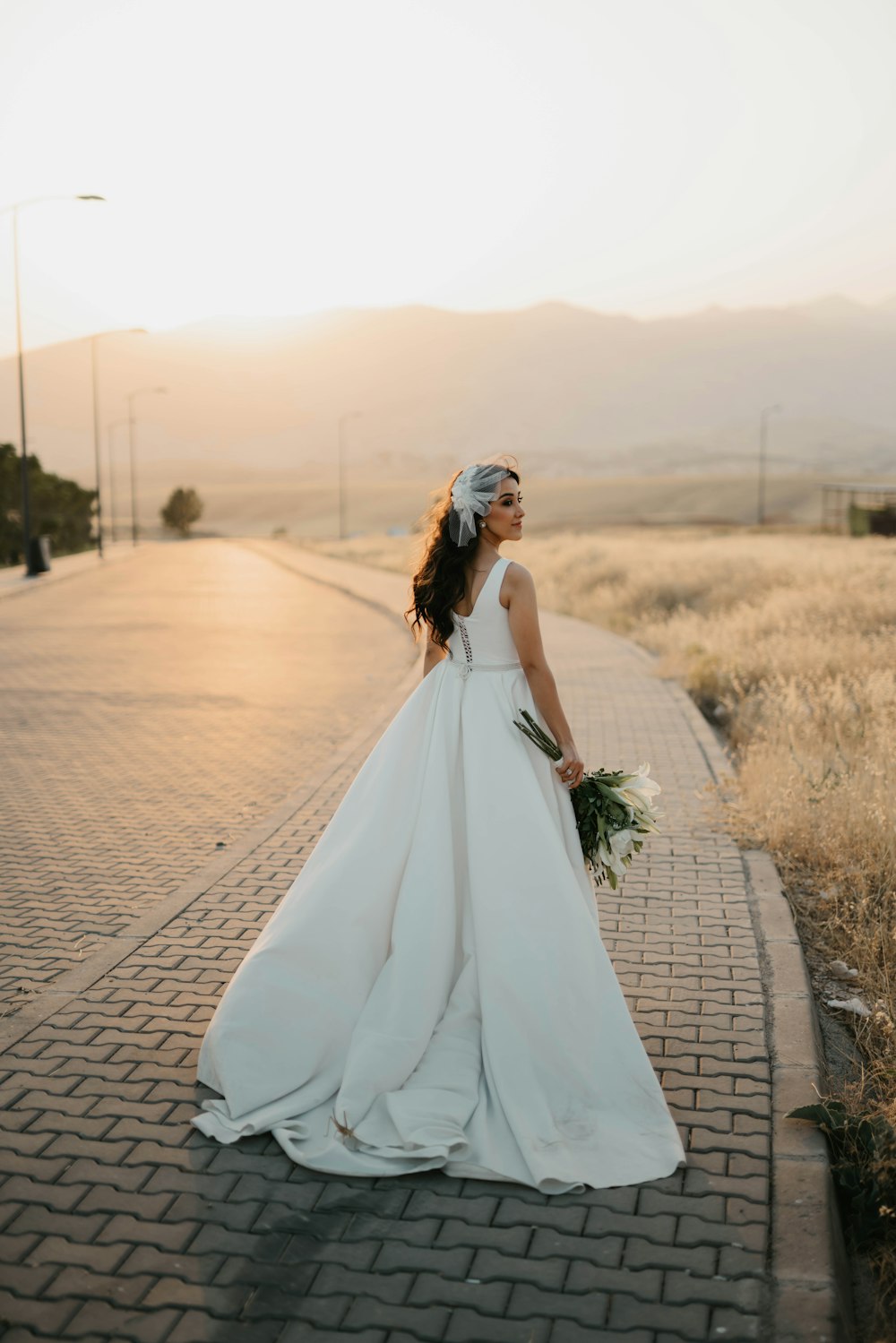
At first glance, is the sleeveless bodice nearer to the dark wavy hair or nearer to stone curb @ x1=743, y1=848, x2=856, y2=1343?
the dark wavy hair

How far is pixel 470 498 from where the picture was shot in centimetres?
432

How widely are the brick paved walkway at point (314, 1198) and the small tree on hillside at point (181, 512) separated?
94.3m

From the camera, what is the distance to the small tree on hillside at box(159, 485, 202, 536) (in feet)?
324

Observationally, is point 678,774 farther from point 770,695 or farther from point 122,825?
point 122,825

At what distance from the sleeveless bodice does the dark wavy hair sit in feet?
0.17

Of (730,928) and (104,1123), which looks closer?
(104,1123)

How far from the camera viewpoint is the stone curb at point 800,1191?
315 cm

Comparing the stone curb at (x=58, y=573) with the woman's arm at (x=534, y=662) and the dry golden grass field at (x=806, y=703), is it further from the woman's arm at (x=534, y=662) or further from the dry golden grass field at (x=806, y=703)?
the woman's arm at (x=534, y=662)

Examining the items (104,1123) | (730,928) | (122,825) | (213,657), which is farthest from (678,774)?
(213,657)

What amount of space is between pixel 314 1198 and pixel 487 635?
1894 mm

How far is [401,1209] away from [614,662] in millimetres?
13125

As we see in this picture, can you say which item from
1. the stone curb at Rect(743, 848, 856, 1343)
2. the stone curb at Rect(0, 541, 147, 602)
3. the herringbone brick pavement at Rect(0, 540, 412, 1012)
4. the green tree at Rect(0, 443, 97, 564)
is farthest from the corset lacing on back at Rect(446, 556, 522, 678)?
the green tree at Rect(0, 443, 97, 564)

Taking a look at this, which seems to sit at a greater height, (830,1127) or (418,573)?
(418,573)

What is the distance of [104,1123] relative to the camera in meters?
4.06
